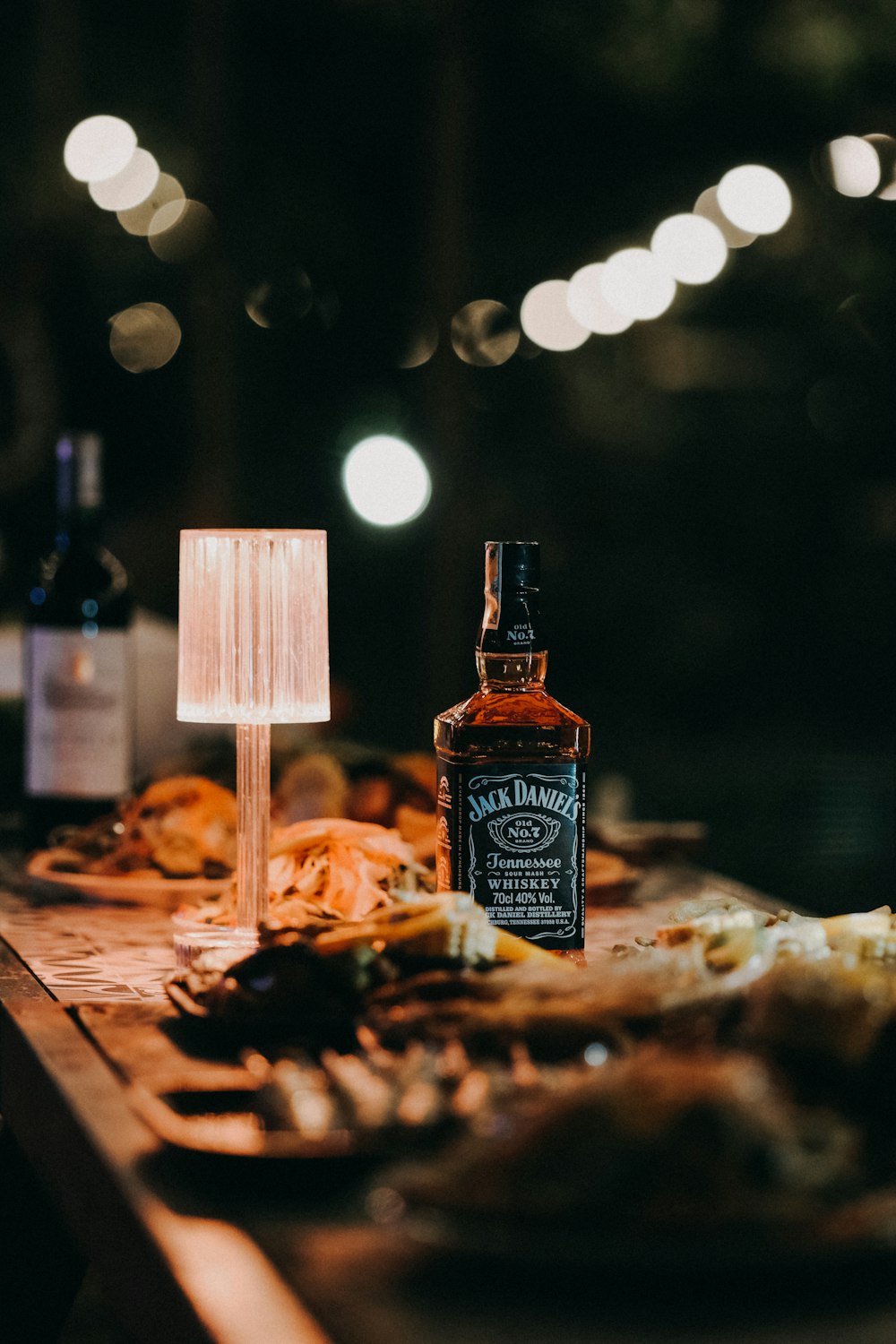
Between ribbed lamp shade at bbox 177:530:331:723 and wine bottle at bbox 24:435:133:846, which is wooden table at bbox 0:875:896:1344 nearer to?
ribbed lamp shade at bbox 177:530:331:723

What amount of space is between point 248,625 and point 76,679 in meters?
0.59

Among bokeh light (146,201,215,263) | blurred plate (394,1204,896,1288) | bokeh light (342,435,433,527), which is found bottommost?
blurred plate (394,1204,896,1288)

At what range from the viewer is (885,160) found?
4945mm

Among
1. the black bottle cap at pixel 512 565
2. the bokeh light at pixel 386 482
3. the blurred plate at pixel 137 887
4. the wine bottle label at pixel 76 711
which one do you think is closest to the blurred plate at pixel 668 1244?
the black bottle cap at pixel 512 565

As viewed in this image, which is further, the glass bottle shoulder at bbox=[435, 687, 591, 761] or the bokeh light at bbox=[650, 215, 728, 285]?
the bokeh light at bbox=[650, 215, 728, 285]

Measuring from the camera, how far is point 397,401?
18.8ft

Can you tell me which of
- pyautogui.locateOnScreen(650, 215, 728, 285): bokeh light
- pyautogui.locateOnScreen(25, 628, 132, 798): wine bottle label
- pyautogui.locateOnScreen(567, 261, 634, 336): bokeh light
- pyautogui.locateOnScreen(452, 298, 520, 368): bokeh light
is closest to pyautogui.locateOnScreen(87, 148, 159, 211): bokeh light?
pyautogui.locateOnScreen(452, 298, 520, 368): bokeh light

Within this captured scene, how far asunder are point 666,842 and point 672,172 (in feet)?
13.8

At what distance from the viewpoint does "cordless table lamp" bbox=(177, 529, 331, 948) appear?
4.28ft

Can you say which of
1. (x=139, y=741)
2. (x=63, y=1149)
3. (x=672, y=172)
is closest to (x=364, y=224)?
(x=672, y=172)

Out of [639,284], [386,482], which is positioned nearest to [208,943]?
[386,482]

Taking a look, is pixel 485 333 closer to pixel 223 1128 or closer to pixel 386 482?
pixel 386 482

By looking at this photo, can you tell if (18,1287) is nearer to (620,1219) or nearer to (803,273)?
(620,1219)

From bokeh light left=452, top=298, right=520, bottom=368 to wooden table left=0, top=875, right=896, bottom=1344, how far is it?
15.1ft
